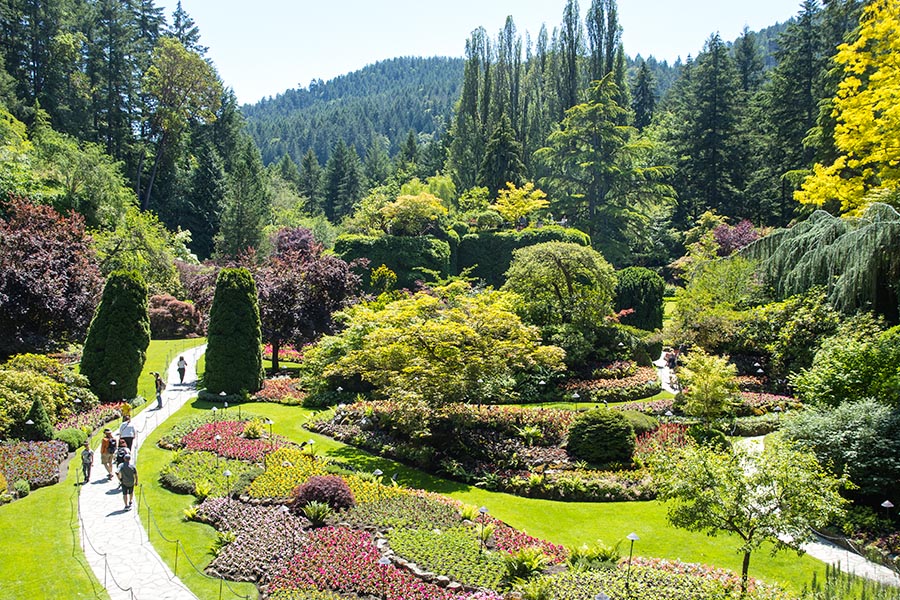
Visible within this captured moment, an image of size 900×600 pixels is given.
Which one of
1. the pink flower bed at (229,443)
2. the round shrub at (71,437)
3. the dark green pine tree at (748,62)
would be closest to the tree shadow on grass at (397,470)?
the pink flower bed at (229,443)

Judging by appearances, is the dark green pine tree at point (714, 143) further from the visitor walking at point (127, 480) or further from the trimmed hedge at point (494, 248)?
the visitor walking at point (127, 480)

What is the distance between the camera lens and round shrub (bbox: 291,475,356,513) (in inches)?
519

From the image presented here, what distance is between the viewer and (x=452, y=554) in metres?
11.1

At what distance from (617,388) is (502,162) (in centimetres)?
2619

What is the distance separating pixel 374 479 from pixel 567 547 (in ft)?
15.9

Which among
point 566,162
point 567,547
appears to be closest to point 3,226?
point 567,547

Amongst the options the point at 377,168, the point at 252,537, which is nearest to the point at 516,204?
the point at 252,537

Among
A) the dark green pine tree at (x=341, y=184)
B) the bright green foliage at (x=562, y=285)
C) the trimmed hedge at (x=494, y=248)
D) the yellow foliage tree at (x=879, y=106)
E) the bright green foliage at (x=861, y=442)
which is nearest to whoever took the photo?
the bright green foliage at (x=861, y=442)

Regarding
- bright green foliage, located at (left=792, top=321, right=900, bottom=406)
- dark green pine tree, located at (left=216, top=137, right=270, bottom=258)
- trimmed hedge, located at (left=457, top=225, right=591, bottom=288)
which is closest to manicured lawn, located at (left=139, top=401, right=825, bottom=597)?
bright green foliage, located at (left=792, top=321, right=900, bottom=406)

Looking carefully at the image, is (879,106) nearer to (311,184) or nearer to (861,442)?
(861,442)

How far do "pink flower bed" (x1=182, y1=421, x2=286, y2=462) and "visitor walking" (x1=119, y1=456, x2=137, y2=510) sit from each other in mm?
2975

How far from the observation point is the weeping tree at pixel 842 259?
1705 cm

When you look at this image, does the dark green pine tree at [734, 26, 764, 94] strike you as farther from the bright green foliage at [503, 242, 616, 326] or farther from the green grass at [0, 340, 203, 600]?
the green grass at [0, 340, 203, 600]

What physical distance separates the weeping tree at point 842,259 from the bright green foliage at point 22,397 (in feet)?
72.5
